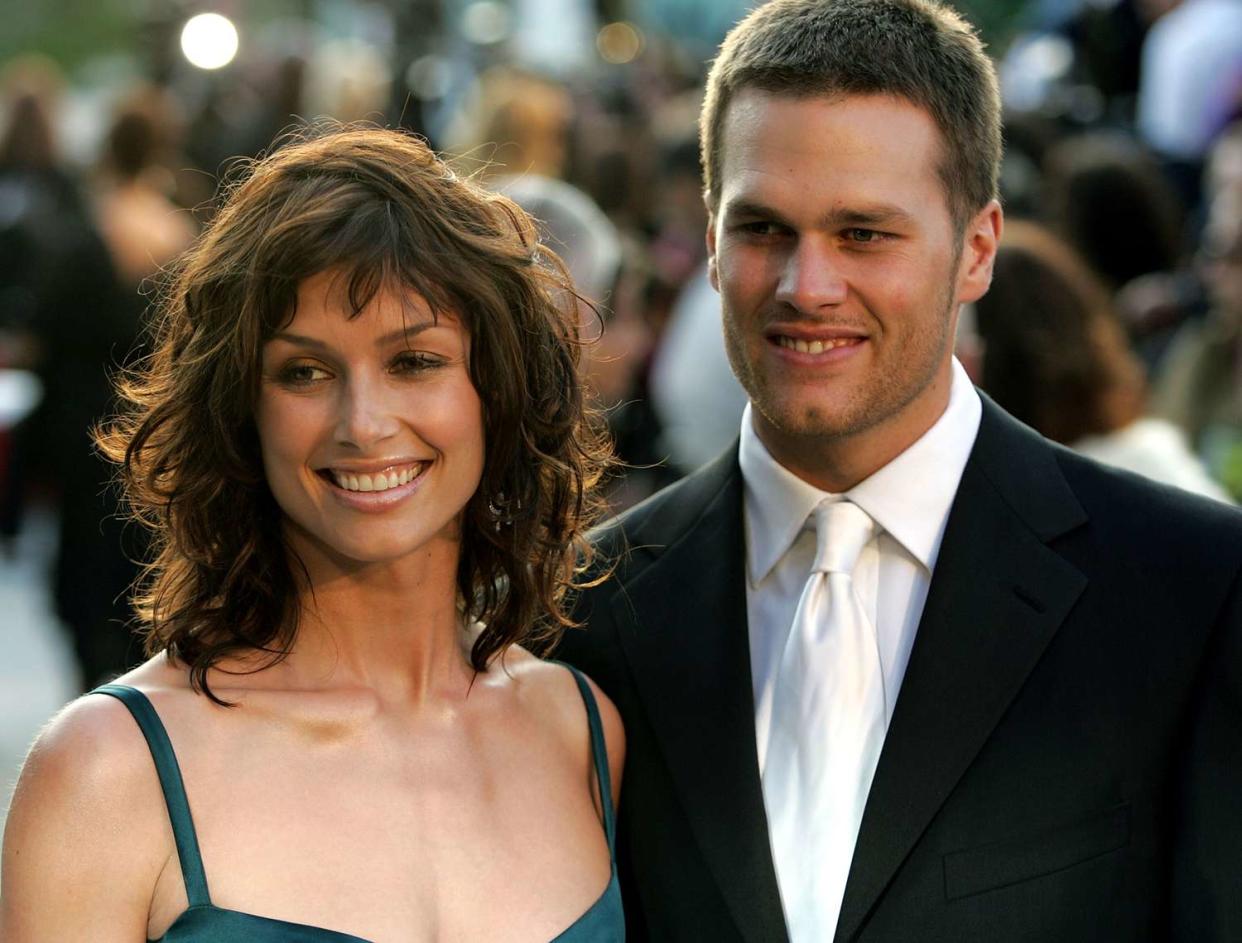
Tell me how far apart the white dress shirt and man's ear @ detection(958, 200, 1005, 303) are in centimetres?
13

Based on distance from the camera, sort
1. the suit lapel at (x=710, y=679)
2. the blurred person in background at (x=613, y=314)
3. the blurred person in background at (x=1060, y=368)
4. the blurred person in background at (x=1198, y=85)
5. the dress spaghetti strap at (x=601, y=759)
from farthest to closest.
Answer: the blurred person in background at (x=1198, y=85), the blurred person in background at (x=613, y=314), the blurred person in background at (x=1060, y=368), the dress spaghetti strap at (x=601, y=759), the suit lapel at (x=710, y=679)

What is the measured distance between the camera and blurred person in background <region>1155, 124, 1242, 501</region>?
5598mm

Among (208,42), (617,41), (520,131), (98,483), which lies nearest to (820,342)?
(520,131)

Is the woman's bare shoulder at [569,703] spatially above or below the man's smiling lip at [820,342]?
below

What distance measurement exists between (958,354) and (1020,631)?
67.5 inches

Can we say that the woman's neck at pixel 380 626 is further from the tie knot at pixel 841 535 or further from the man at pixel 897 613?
the tie knot at pixel 841 535

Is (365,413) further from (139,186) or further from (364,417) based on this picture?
(139,186)

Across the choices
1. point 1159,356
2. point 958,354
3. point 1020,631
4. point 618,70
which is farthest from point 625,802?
point 618,70

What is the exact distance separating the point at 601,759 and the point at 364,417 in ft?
2.34

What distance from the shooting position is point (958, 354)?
14.6 ft

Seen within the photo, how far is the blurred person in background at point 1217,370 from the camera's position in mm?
5598

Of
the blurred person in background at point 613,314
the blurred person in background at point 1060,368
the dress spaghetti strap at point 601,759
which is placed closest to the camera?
the dress spaghetti strap at point 601,759

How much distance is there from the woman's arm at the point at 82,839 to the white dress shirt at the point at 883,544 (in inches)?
36.2

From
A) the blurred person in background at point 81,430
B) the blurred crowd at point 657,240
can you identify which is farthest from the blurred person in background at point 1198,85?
the blurred person in background at point 81,430
